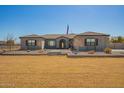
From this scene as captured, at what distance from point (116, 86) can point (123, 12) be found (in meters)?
11.1

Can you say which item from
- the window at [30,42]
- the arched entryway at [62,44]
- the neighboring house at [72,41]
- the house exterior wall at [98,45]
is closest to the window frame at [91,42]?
the neighboring house at [72,41]

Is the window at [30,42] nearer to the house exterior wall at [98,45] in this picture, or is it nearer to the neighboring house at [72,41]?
the neighboring house at [72,41]

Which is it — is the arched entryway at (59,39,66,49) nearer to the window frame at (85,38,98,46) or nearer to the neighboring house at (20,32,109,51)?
the neighboring house at (20,32,109,51)

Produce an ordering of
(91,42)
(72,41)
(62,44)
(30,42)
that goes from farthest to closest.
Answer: (62,44) < (72,41) < (30,42) < (91,42)

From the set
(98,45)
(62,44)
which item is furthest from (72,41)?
(98,45)

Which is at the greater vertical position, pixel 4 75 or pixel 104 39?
pixel 104 39

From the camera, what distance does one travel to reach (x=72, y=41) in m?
24.7

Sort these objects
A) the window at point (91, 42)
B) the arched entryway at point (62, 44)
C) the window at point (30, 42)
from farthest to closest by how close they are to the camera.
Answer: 1. the arched entryway at point (62, 44)
2. the window at point (30, 42)
3. the window at point (91, 42)

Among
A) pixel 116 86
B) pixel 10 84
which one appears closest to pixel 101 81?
pixel 116 86

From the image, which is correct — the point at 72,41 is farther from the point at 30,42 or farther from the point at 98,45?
the point at 30,42

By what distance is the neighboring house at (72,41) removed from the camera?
845 inches

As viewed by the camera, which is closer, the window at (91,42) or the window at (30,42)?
the window at (91,42)

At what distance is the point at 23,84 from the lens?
5652 millimetres
